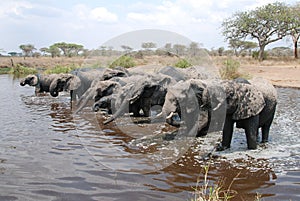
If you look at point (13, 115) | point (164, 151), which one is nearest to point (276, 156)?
point (164, 151)

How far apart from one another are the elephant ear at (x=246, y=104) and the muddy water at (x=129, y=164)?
0.78m

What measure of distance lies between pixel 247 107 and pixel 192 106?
1.26 m

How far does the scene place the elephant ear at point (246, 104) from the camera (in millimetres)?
6629

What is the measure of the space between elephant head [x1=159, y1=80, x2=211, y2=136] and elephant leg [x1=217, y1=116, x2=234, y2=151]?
44 cm

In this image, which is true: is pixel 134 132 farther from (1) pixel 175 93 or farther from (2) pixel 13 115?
(2) pixel 13 115

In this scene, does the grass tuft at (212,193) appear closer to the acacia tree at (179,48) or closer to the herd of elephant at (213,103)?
the herd of elephant at (213,103)

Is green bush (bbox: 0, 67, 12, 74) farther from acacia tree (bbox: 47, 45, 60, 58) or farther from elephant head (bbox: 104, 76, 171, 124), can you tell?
elephant head (bbox: 104, 76, 171, 124)

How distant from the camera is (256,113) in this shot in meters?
6.66

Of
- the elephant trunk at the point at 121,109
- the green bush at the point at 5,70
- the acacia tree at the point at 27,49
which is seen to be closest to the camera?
the elephant trunk at the point at 121,109

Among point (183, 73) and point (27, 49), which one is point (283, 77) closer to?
point (183, 73)

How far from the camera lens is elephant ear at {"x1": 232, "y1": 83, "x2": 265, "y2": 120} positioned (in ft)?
21.7

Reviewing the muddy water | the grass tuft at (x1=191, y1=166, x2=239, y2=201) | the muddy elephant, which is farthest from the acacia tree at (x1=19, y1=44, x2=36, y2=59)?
the grass tuft at (x1=191, y1=166, x2=239, y2=201)

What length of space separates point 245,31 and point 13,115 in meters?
34.0

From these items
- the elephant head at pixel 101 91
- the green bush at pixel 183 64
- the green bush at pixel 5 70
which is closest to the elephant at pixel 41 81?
the elephant head at pixel 101 91
